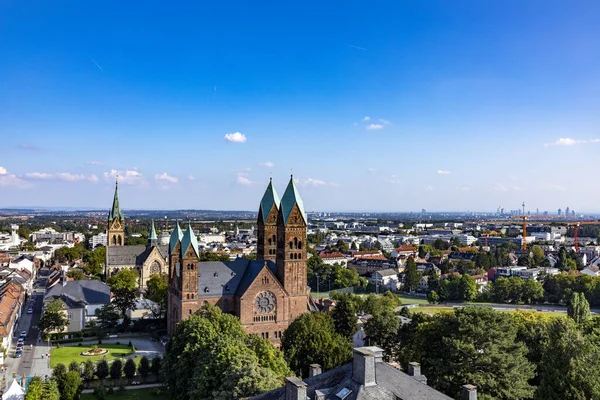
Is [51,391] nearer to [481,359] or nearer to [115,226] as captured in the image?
[481,359]

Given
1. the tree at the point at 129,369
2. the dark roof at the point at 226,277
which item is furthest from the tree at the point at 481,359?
the dark roof at the point at 226,277

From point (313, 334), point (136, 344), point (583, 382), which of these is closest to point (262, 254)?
point (136, 344)

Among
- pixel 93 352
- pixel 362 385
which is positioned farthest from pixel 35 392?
pixel 362 385

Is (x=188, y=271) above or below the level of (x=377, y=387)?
above

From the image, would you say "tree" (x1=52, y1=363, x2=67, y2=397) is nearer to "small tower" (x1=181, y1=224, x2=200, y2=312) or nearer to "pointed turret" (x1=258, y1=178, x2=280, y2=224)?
"small tower" (x1=181, y1=224, x2=200, y2=312)

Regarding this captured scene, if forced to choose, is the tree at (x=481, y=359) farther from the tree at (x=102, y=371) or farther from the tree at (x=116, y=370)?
the tree at (x=102, y=371)

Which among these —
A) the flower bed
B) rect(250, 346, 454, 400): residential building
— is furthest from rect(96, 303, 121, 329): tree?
rect(250, 346, 454, 400): residential building
